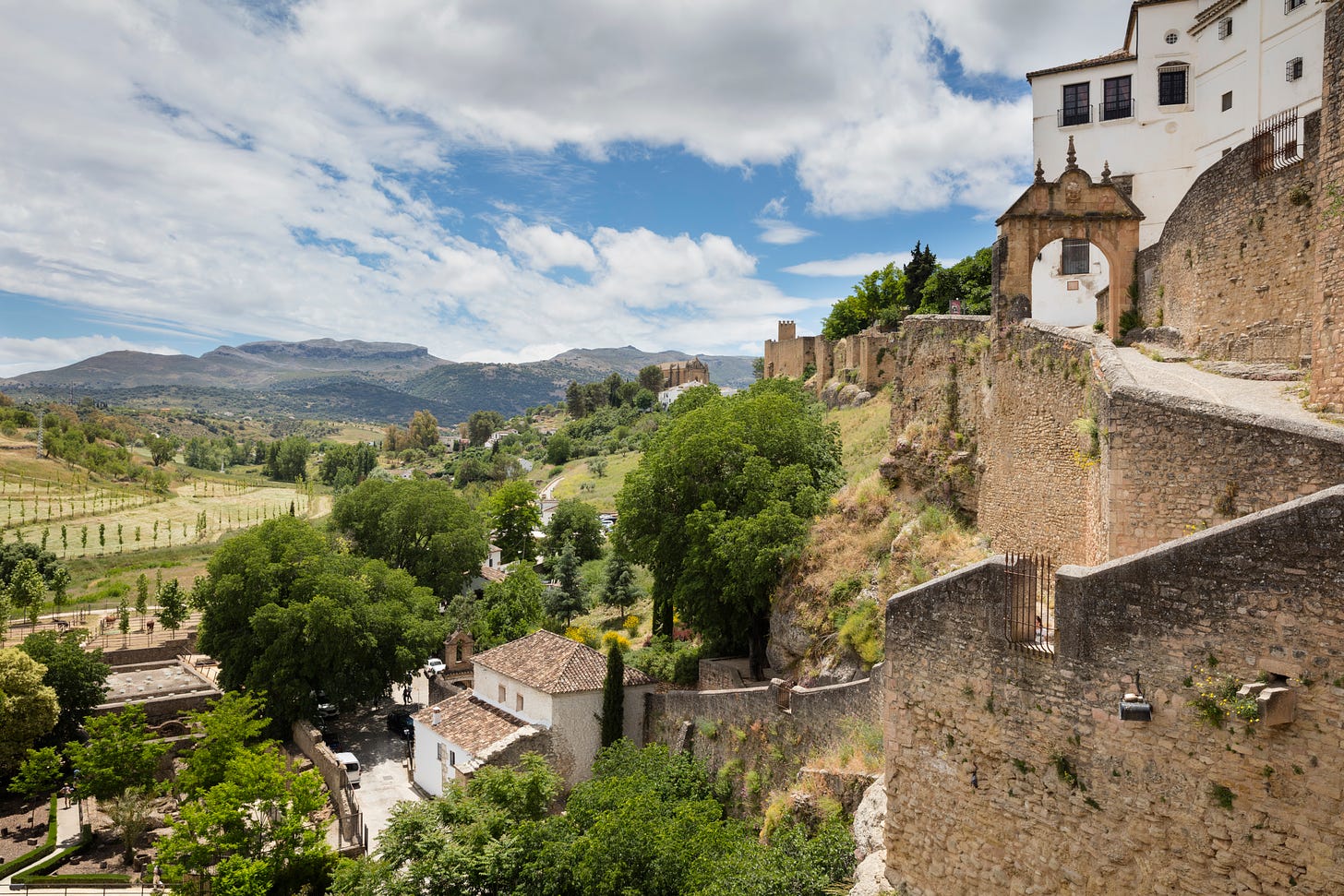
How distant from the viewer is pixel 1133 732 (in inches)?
265

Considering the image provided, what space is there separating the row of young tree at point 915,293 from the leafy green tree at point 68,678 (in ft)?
111

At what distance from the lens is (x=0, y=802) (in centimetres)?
2673

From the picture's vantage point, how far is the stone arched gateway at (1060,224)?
15898 mm

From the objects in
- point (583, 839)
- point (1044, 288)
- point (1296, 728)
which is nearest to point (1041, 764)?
point (1296, 728)

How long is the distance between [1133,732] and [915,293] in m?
47.4

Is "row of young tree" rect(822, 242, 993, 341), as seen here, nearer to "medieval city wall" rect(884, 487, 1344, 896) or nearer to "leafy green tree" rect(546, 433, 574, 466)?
"medieval city wall" rect(884, 487, 1344, 896)

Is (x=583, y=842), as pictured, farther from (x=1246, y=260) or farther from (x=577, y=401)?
(x=577, y=401)

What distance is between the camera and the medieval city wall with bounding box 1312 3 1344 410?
8469mm

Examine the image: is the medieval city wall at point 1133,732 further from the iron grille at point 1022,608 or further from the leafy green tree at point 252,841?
the leafy green tree at point 252,841

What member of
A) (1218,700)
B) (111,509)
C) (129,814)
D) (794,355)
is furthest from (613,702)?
(111,509)

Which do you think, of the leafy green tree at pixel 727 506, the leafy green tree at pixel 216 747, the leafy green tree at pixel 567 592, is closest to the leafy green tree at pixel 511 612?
the leafy green tree at pixel 567 592

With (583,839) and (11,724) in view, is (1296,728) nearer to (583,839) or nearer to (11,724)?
(583,839)

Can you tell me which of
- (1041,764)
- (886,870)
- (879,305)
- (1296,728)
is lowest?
(886,870)

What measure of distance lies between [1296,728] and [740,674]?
17.7m
